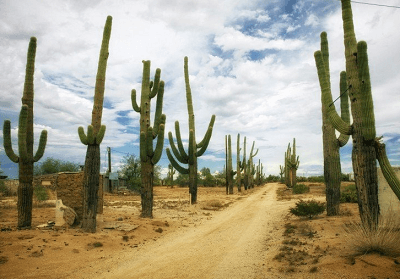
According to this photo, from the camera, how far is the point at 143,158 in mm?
12102

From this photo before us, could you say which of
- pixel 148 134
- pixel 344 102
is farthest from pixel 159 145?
pixel 344 102

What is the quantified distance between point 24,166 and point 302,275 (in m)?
8.42

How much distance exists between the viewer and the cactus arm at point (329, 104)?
7238 millimetres

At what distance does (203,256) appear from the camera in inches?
259

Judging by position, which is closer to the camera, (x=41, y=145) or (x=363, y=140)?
(x=363, y=140)

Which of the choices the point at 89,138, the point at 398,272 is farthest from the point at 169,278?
the point at 89,138

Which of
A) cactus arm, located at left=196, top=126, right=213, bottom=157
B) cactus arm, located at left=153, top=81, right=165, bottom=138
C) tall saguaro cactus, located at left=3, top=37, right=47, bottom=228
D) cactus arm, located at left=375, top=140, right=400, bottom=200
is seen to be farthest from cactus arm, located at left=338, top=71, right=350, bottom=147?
tall saguaro cactus, located at left=3, top=37, right=47, bottom=228

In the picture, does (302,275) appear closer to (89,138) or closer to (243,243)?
(243,243)

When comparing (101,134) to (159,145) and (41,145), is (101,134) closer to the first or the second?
(41,145)

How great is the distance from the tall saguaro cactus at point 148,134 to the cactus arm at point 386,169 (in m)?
7.71

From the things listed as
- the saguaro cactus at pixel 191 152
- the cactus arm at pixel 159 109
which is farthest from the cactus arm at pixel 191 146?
the cactus arm at pixel 159 109

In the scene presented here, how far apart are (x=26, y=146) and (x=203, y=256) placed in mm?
6483

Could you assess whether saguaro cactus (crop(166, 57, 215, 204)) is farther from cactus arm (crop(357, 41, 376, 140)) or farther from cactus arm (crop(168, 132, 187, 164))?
cactus arm (crop(357, 41, 376, 140))

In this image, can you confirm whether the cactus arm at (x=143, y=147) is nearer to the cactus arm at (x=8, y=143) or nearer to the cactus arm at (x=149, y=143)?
the cactus arm at (x=149, y=143)
